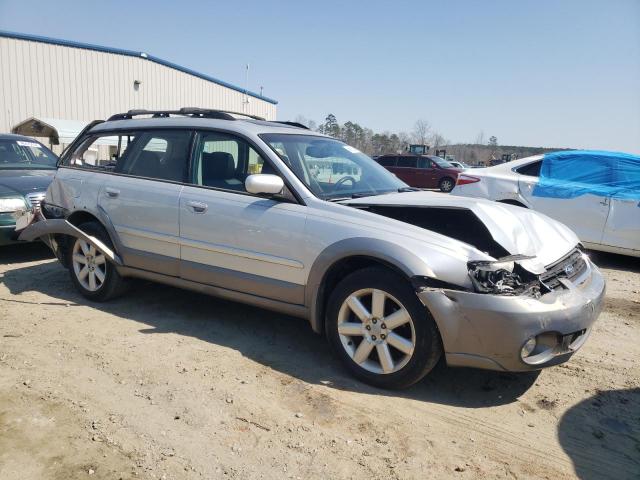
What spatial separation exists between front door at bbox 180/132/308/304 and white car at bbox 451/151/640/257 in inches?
188

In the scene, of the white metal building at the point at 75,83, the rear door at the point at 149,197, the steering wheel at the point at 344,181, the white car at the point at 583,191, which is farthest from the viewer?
the white metal building at the point at 75,83

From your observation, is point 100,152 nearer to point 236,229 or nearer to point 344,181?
point 236,229

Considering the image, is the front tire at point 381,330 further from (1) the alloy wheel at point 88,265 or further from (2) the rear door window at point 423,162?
(2) the rear door window at point 423,162

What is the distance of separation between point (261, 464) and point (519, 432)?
1.47 m

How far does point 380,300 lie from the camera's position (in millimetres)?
3205

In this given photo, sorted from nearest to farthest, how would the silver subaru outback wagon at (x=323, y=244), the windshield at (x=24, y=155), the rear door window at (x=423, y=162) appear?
1. the silver subaru outback wagon at (x=323, y=244)
2. the windshield at (x=24, y=155)
3. the rear door window at (x=423, y=162)

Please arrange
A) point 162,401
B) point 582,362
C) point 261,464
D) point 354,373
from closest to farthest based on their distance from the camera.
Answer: point 261,464 → point 162,401 → point 354,373 → point 582,362

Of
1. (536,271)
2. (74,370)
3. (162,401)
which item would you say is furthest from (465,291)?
(74,370)

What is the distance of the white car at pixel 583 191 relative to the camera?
672 centimetres

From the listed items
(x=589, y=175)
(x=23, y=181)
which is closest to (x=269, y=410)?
(x=23, y=181)

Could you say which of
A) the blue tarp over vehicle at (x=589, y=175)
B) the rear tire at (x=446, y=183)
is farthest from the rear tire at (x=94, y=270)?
the rear tire at (x=446, y=183)

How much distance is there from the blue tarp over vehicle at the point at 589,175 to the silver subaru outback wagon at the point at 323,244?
3.51 m

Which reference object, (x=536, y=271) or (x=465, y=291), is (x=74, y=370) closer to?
(x=465, y=291)

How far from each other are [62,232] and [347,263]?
300 centimetres
